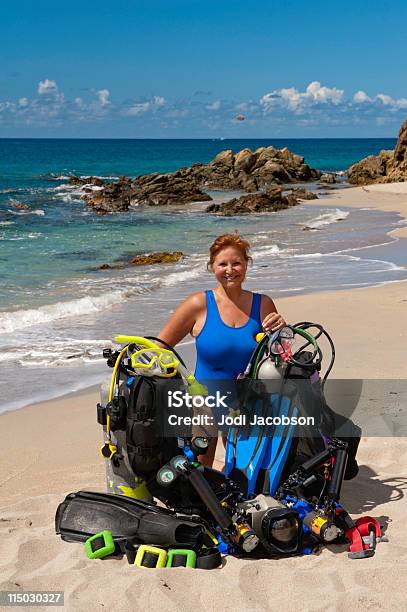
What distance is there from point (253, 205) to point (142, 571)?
29.6 meters

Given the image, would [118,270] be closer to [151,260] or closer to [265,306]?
[151,260]

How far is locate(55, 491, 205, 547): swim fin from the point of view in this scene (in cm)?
399

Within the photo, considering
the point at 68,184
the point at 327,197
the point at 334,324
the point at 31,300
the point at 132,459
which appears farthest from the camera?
the point at 68,184

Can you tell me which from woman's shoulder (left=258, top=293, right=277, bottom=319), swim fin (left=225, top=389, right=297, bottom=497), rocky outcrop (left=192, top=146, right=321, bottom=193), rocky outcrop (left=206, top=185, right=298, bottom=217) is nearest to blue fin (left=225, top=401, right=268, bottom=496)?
swim fin (left=225, top=389, right=297, bottom=497)

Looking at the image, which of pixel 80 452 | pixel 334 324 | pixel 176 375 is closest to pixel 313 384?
Answer: pixel 176 375

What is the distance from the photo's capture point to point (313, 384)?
4.35 metres

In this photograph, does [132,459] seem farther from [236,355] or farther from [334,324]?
[334,324]

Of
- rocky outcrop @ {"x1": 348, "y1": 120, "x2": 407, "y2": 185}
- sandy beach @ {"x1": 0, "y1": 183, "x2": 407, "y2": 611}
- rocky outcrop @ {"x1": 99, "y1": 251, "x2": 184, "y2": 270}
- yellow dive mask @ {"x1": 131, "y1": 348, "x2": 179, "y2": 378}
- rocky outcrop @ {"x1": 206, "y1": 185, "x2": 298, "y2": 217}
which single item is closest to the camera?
sandy beach @ {"x1": 0, "y1": 183, "x2": 407, "y2": 611}

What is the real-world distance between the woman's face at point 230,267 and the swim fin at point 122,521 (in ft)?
4.71

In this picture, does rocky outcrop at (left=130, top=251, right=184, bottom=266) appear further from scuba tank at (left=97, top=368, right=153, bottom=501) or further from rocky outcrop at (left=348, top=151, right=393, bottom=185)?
rocky outcrop at (left=348, top=151, right=393, bottom=185)

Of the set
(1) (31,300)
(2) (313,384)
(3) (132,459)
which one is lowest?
(1) (31,300)

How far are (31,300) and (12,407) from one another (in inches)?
246

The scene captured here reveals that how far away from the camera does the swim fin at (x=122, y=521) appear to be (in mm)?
3986

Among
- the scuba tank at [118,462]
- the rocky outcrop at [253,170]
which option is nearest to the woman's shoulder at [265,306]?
the scuba tank at [118,462]
